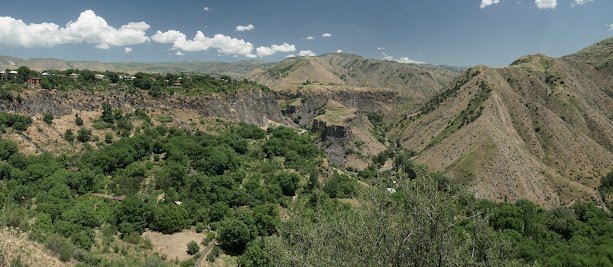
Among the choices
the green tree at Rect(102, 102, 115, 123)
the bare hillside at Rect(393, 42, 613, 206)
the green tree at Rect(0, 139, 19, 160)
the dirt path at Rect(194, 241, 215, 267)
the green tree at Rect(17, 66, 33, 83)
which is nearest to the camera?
the dirt path at Rect(194, 241, 215, 267)

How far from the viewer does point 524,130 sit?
128 m

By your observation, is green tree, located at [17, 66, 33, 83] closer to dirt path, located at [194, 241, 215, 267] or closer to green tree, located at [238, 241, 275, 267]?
dirt path, located at [194, 241, 215, 267]

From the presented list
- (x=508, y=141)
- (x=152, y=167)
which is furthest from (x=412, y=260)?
(x=508, y=141)

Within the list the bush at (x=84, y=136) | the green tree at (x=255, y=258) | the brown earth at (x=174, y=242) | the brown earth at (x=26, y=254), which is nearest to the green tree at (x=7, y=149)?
the bush at (x=84, y=136)

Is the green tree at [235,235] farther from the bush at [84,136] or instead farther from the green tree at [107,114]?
the green tree at [107,114]

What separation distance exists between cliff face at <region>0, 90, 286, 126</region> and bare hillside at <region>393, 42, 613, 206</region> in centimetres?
5739

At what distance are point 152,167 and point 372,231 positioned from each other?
51.5 m

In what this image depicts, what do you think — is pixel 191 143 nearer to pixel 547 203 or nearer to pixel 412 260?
pixel 412 260

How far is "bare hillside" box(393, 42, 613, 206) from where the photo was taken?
323ft

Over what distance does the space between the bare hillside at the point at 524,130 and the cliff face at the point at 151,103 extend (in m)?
57.4

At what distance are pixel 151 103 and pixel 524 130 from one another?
11894 cm

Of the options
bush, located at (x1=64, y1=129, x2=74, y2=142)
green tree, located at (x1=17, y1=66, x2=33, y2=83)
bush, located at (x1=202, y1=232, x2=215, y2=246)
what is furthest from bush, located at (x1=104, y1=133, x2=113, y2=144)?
bush, located at (x1=202, y1=232, x2=215, y2=246)

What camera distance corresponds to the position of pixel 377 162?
12875 centimetres

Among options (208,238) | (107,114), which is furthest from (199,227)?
(107,114)
